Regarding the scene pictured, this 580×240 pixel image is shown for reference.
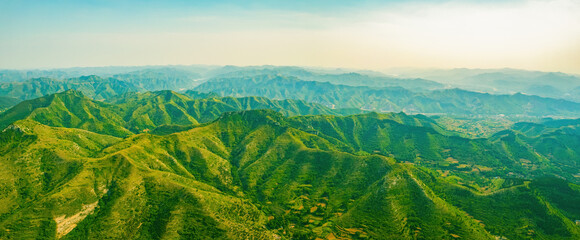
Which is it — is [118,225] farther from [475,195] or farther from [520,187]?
[520,187]

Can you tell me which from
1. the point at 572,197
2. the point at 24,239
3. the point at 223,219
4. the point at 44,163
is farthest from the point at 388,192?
the point at 44,163

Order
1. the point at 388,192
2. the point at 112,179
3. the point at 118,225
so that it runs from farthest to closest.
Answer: the point at 388,192 < the point at 112,179 < the point at 118,225

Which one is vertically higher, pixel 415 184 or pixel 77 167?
pixel 77 167

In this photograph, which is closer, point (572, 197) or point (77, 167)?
point (77, 167)

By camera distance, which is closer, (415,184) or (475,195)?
(415,184)

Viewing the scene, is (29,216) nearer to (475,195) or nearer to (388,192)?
(388,192)

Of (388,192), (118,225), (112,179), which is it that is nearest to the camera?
(118,225)

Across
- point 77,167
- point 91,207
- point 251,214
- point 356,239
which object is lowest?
point 356,239

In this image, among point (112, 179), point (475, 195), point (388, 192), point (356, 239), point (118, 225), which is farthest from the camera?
point (475, 195)

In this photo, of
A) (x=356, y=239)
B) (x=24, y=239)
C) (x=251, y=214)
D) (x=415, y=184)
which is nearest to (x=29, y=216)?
(x=24, y=239)

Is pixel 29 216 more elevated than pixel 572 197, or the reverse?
pixel 29 216
